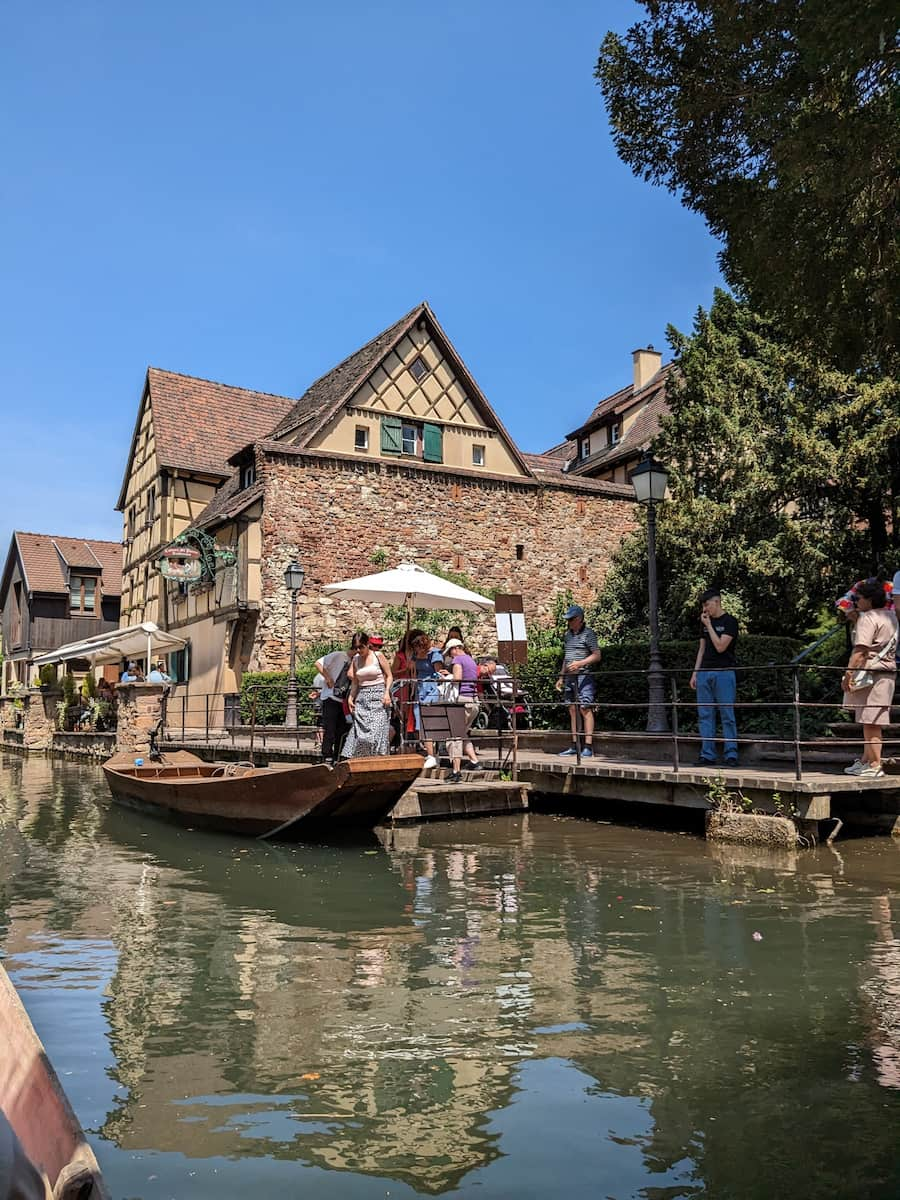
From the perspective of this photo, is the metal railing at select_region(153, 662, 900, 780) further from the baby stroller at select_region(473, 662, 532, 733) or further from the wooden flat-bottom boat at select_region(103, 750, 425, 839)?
the wooden flat-bottom boat at select_region(103, 750, 425, 839)

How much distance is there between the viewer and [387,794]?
34.5 ft

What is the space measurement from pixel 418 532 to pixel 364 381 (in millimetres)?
4376

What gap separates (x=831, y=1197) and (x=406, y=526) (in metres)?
26.1

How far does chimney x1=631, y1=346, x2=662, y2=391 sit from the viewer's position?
3631 centimetres

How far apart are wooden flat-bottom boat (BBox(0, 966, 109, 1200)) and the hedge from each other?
38.6ft

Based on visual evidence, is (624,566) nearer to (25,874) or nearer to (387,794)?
(387,794)

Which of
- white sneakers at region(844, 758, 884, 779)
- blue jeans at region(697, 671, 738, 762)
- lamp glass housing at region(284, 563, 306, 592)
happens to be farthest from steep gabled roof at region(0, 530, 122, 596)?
white sneakers at region(844, 758, 884, 779)

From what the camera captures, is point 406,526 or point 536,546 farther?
point 536,546

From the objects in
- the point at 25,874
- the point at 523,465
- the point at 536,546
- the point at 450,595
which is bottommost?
the point at 25,874

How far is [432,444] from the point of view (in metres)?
29.2

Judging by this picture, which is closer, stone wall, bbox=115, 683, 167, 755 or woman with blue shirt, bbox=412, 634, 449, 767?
woman with blue shirt, bbox=412, 634, 449, 767

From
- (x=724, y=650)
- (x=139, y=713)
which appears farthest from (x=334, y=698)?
(x=139, y=713)

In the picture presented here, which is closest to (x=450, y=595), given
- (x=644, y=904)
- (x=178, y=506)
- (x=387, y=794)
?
(x=387, y=794)

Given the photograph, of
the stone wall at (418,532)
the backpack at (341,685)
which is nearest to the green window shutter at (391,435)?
the stone wall at (418,532)
